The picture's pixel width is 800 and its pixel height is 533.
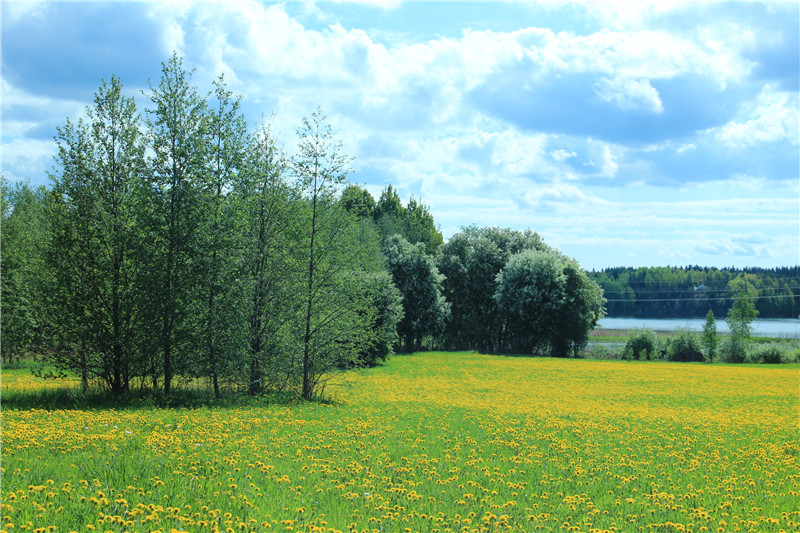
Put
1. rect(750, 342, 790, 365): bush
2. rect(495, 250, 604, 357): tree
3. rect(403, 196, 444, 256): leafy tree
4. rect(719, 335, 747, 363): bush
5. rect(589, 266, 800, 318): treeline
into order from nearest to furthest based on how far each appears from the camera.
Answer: rect(750, 342, 790, 365): bush < rect(719, 335, 747, 363): bush < rect(495, 250, 604, 357): tree < rect(403, 196, 444, 256): leafy tree < rect(589, 266, 800, 318): treeline

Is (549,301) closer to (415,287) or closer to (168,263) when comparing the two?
(415,287)

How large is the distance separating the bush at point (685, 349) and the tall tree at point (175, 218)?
191 feet

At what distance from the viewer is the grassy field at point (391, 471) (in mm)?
6895

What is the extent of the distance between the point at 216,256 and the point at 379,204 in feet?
238

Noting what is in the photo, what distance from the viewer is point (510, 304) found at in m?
64.6

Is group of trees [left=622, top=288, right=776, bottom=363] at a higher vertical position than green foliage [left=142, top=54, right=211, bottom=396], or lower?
lower

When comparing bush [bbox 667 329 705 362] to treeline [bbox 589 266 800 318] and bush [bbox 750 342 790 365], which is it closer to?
bush [bbox 750 342 790 365]

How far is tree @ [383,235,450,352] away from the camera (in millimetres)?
63844

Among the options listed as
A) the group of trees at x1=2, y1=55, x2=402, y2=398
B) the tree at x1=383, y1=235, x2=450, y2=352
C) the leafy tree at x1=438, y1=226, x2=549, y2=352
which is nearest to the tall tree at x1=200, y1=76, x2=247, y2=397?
the group of trees at x1=2, y1=55, x2=402, y2=398

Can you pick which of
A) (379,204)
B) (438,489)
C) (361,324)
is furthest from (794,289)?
(438,489)

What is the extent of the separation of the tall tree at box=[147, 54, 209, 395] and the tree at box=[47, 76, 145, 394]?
62cm

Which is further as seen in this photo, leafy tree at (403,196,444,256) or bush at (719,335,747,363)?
leafy tree at (403,196,444,256)

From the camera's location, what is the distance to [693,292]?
6447 inches

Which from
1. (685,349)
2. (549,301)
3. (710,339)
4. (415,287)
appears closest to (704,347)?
(710,339)
